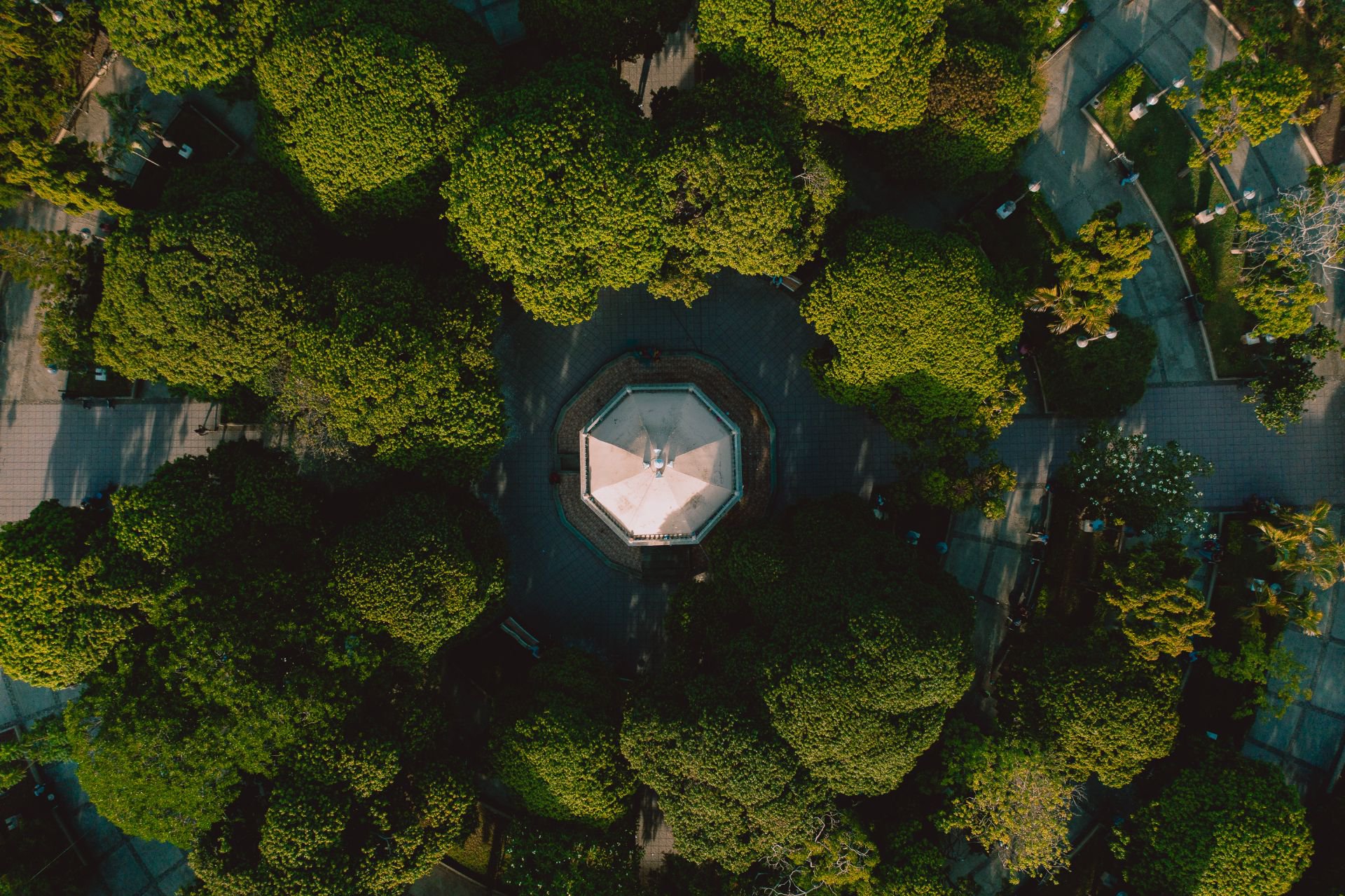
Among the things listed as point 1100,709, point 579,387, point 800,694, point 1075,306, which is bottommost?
point 800,694

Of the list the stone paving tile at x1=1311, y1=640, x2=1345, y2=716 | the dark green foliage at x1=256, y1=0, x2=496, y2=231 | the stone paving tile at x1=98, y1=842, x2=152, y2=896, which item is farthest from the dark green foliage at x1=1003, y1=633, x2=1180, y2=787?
the stone paving tile at x1=98, y1=842, x2=152, y2=896

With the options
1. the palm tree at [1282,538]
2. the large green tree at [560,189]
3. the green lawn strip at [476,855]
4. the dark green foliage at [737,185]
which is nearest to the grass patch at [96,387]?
the large green tree at [560,189]

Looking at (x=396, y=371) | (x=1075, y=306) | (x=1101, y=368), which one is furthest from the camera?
(x=1101, y=368)

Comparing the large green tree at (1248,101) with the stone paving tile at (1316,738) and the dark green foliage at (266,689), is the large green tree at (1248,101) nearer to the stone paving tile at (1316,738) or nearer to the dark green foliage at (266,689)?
the stone paving tile at (1316,738)

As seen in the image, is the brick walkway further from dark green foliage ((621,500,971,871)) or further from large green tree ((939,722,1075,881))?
large green tree ((939,722,1075,881))

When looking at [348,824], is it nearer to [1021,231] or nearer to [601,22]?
[601,22]

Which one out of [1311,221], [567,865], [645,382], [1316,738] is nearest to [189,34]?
[645,382]
